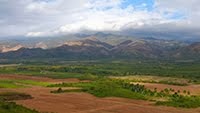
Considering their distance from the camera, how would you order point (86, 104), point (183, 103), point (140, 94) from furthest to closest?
point (140, 94) → point (183, 103) → point (86, 104)

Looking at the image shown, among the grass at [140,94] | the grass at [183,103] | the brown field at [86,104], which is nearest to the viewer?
the brown field at [86,104]

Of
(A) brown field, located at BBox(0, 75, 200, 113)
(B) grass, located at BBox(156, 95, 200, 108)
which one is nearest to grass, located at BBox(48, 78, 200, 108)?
(B) grass, located at BBox(156, 95, 200, 108)

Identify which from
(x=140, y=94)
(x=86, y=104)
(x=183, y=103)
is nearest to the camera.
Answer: (x=86, y=104)

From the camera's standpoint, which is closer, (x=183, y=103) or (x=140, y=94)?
(x=183, y=103)

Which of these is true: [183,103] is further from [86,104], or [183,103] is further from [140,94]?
[86,104]

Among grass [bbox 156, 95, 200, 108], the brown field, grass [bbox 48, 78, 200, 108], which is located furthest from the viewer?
grass [bbox 48, 78, 200, 108]

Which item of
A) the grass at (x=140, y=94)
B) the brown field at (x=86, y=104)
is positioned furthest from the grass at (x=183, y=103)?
the brown field at (x=86, y=104)

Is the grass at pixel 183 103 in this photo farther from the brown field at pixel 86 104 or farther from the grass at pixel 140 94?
the brown field at pixel 86 104

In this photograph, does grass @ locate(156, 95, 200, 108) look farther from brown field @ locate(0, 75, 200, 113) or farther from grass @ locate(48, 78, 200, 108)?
brown field @ locate(0, 75, 200, 113)

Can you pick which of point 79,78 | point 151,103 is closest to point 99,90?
point 151,103

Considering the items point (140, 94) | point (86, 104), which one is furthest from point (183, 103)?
point (86, 104)

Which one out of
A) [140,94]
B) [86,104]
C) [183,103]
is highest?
[140,94]
